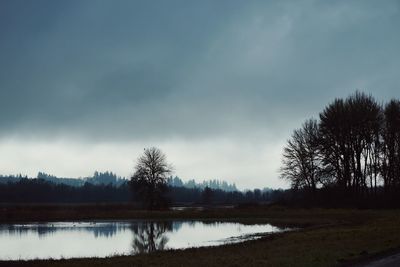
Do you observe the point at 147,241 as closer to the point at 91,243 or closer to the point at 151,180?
the point at 91,243

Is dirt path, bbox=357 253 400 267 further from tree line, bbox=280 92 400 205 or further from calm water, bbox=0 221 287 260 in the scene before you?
tree line, bbox=280 92 400 205

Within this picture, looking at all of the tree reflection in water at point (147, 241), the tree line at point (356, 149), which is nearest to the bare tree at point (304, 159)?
the tree line at point (356, 149)

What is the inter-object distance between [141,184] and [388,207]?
45.0m

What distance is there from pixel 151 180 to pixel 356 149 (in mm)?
38901

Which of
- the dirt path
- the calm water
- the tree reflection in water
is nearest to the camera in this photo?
the dirt path

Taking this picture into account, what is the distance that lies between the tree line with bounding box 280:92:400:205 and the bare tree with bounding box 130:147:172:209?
28004 mm

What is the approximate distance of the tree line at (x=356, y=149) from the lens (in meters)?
71.1

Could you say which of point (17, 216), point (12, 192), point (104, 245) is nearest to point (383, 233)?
point (104, 245)

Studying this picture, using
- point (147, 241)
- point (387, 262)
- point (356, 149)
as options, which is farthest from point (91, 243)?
point (356, 149)

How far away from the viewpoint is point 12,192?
651 ft

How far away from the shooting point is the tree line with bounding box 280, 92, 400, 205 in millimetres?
71062

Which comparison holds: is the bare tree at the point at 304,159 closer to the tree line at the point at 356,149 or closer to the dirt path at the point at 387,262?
the tree line at the point at 356,149

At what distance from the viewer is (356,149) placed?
7344 centimetres

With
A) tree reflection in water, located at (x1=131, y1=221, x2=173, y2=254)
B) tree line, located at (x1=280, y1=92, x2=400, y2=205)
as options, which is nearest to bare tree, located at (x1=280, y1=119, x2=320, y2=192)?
tree line, located at (x1=280, y1=92, x2=400, y2=205)
